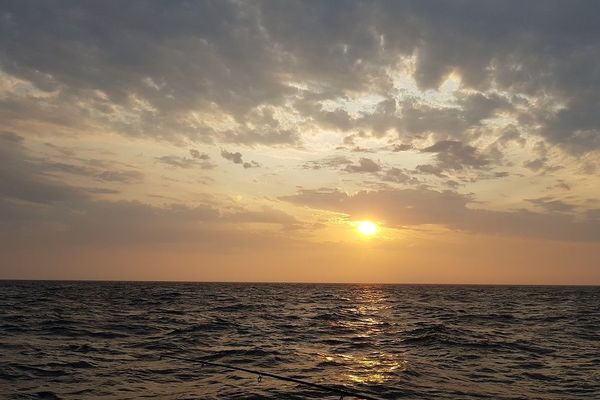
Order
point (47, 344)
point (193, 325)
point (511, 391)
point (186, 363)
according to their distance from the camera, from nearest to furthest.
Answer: point (511, 391) → point (186, 363) → point (47, 344) → point (193, 325)

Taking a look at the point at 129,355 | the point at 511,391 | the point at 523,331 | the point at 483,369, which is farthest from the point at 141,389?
the point at 523,331

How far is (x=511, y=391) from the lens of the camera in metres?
14.6

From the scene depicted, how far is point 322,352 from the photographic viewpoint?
20562mm

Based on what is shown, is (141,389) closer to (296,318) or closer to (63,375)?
(63,375)

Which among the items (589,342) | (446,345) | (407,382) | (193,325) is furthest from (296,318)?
(407,382)

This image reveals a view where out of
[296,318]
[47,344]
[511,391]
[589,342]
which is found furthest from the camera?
[296,318]

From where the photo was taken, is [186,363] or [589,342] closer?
[186,363]

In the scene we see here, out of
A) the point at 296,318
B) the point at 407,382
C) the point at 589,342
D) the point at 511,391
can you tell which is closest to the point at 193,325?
the point at 296,318

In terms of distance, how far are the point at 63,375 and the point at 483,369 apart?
13.8m

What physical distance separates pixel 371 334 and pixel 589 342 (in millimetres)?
10771

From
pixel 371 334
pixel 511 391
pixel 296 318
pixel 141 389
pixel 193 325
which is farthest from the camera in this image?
pixel 296 318

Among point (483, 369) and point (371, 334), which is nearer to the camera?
point (483, 369)

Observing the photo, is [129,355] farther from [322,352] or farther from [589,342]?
[589,342]

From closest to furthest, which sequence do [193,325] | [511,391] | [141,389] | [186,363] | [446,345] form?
[141,389] < [511,391] < [186,363] < [446,345] < [193,325]
